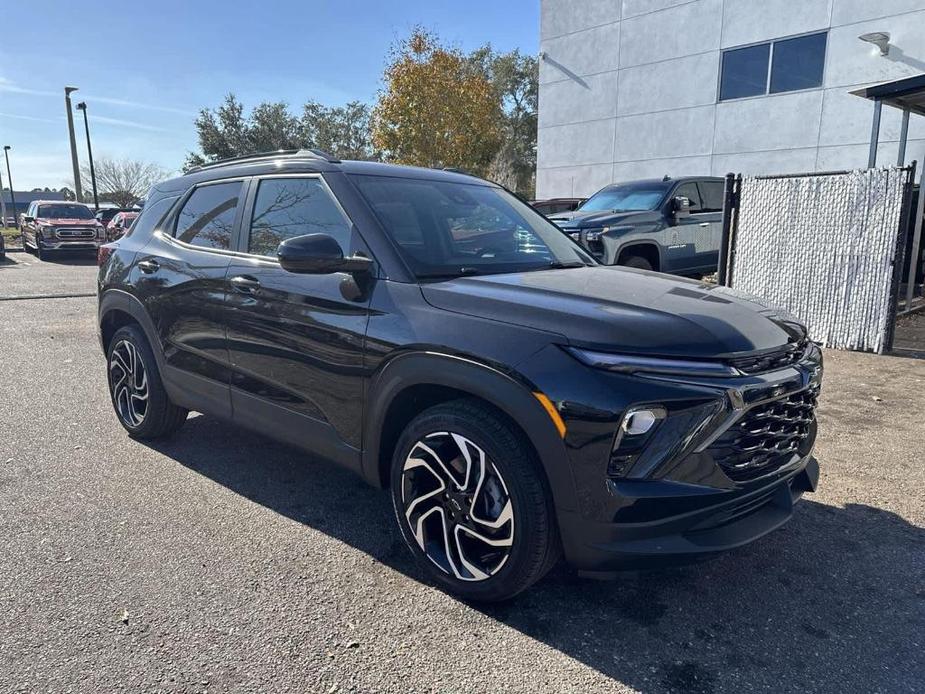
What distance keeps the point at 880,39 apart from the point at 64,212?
72.1ft

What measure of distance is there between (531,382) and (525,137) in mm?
38118

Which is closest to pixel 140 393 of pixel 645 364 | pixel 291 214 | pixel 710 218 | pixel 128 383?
pixel 128 383

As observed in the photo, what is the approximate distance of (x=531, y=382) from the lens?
2.27 meters

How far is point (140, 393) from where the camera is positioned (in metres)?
4.31

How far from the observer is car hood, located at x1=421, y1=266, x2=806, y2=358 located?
7.44ft

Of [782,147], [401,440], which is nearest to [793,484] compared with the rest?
[401,440]

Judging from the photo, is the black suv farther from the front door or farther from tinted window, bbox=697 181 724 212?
tinted window, bbox=697 181 724 212

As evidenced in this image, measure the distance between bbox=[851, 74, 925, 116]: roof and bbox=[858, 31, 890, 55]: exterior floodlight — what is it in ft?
15.1

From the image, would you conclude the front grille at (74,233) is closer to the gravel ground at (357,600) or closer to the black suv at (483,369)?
the gravel ground at (357,600)

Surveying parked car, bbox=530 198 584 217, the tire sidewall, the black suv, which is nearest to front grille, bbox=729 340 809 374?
the black suv

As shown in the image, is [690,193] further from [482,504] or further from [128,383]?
[482,504]

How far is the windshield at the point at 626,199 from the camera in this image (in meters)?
9.02

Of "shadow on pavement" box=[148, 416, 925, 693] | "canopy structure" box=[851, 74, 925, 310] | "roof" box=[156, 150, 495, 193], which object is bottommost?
"shadow on pavement" box=[148, 416, 925, 693]

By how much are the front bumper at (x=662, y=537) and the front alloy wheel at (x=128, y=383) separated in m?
3.14
